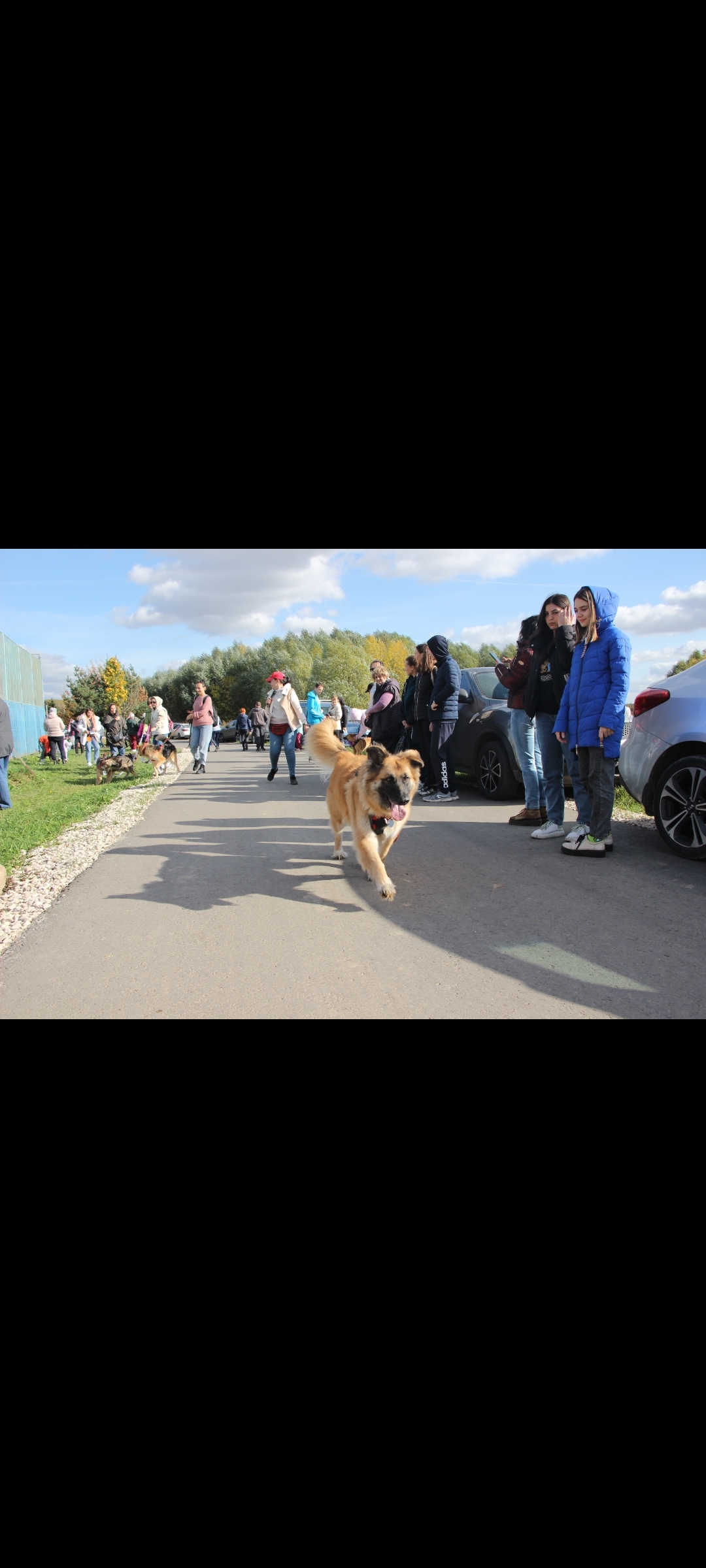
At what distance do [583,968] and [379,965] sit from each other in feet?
3.64

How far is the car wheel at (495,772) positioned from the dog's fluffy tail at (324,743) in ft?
10.3

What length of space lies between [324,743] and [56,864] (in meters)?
2.88

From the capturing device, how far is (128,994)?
3.77 meters

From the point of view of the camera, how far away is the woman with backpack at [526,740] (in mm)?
8297

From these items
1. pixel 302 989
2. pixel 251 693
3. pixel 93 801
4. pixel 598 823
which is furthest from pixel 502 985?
pixel 251 693

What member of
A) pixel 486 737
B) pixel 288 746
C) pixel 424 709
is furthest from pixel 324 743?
pixel 288 746

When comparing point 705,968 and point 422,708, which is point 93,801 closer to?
point 422,708

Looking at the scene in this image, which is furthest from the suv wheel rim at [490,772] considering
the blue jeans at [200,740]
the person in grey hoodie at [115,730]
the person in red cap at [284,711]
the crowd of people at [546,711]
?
the person in grey hoodie at [115,730]

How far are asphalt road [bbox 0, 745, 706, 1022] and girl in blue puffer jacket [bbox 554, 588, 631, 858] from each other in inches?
11.3

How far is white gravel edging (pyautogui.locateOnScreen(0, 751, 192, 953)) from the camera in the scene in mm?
5445

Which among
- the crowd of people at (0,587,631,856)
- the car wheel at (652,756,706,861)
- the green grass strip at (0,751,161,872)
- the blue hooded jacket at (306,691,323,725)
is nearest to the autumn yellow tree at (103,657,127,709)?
the green grass strip at (0,751,161,872)

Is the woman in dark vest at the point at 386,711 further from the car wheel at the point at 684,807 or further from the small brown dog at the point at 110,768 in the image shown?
the small brown dog at the point at 110,768

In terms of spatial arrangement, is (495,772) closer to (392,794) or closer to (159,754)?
(392,794)

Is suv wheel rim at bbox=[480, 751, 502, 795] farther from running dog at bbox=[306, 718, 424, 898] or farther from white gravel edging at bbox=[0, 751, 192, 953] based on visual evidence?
white gravel edging at bbox=[0, 751, 192, 953]
